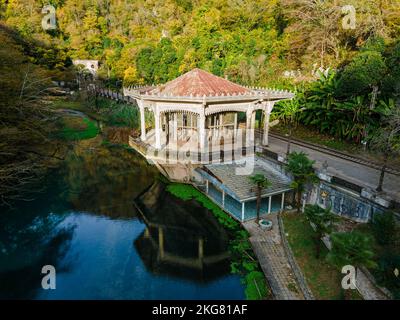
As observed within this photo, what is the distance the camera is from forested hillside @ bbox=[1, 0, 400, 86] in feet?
100

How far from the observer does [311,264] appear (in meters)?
13.9

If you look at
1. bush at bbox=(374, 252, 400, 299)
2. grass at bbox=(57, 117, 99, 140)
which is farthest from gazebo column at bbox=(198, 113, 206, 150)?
grass at bbox=(57, 117, 99, 140)

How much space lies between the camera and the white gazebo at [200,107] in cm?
2098

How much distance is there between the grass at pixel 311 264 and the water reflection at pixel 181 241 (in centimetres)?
365

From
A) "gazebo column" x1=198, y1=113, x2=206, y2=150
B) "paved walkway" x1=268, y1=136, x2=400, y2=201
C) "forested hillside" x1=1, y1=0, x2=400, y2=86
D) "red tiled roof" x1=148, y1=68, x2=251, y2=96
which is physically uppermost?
"forested hillside" x1=1, y1=0, x2=400, y2=86

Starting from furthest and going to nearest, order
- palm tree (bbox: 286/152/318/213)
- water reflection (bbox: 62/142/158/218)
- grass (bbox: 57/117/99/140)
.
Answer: grass (bbox: 57/117/99/140)
water reflection (bbox: 62/142/158/218)
palm tree (bbox: 286/152/318/213)

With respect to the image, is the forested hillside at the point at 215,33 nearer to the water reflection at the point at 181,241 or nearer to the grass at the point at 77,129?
the grass at the point at 77,129

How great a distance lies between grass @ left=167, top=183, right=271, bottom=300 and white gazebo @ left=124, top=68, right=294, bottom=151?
3782mm

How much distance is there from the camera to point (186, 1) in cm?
6875

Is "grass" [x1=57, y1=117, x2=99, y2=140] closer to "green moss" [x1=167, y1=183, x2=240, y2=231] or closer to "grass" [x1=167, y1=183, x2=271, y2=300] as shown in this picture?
"green moss" [x1=167, y1=183, x2=240, y2=231]

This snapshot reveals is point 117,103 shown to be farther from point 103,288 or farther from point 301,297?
point 301,297

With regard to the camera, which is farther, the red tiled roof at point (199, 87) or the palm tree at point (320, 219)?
the red tiled roof at point (199, 87)

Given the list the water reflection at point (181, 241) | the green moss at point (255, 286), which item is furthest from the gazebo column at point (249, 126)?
the green moss at point (255, 286)
